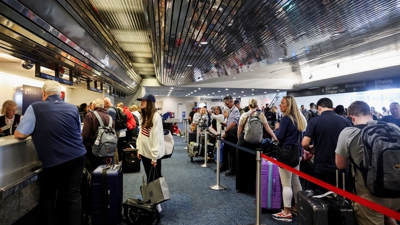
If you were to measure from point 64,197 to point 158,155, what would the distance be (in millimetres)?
1133

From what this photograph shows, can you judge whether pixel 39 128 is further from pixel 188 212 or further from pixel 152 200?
pixel 188 212

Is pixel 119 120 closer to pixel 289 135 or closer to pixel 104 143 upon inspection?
pixel 104 143

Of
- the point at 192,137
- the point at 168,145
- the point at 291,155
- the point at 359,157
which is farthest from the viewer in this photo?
the point at 192,137

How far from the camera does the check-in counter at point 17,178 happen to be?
200 cm

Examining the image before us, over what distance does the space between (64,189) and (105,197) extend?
1.92 feet

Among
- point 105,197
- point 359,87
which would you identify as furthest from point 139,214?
point 359,87

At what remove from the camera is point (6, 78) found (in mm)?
8156

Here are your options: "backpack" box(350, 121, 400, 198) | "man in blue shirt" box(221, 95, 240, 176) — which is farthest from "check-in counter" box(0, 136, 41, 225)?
"man in blue shirt" box(221, 95, 240, 176)

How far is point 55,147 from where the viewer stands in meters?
2.28

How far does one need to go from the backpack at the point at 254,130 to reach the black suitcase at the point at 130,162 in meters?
2.77

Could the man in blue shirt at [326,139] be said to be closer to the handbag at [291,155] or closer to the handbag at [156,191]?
the handbag at [291,155]

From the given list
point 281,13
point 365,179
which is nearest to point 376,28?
point 281,13

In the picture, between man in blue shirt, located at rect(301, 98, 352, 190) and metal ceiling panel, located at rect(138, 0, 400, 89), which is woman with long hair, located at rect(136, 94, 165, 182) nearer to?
metal ceiling panel, located at rect(138, 0, 400, 89)

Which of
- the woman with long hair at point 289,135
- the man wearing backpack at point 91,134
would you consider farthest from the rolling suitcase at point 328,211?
the man wearing backpack at point 91,134
